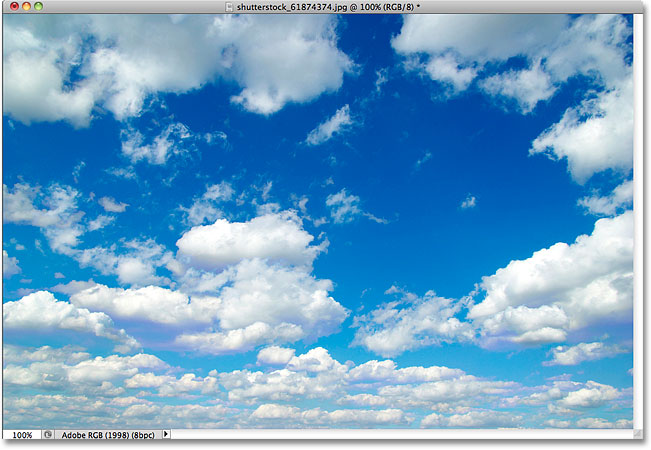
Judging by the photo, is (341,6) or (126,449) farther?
(341,6)

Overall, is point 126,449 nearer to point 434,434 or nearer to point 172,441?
point 172,441

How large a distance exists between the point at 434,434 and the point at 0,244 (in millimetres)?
41769

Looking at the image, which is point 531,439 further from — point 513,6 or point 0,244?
point 0,244

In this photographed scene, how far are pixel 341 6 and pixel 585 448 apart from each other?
4585 centimetres

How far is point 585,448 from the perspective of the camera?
129ft

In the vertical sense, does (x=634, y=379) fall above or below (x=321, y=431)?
above

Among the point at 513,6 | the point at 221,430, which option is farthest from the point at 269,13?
the point at 221,430

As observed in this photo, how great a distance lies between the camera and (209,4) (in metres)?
42.7

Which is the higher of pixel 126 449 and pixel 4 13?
pixel 4 13

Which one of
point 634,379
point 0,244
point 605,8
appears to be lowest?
point 634,379

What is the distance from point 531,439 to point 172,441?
103 ft

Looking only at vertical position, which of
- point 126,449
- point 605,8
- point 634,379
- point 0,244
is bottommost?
point 126,449

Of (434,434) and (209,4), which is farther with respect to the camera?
(209,4)

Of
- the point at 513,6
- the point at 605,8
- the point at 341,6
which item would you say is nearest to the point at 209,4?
the point at 341,6
